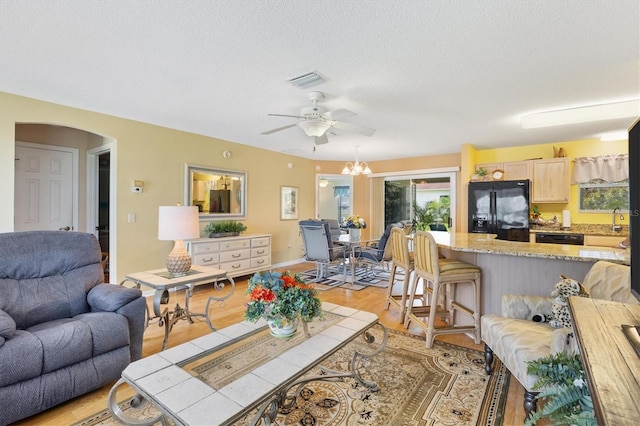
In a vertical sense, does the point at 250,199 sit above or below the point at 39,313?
above

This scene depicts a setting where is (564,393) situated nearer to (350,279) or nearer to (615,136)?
(350,279)

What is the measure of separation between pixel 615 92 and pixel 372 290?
360 cm

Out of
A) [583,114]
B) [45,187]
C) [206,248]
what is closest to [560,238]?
[583,114]

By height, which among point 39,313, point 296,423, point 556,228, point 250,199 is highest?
point 250,199

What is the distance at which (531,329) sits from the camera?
184 centimetres

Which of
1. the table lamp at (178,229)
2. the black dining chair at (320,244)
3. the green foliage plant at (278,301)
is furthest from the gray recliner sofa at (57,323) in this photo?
the black dining chair at (320,244)

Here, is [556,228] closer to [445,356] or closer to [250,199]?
[445,356]

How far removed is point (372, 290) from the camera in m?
4.52

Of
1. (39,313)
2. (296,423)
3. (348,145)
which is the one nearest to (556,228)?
(348,145)

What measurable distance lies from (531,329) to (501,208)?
3828mm

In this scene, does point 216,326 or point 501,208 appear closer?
point 216,326

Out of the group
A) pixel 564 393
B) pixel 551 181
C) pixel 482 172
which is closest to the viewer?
pixel 564 393

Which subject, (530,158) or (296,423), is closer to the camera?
(296,423)

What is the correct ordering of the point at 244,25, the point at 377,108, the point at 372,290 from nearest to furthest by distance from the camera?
the point at 244,25 → the point at 377,108 → the point at 372,290
